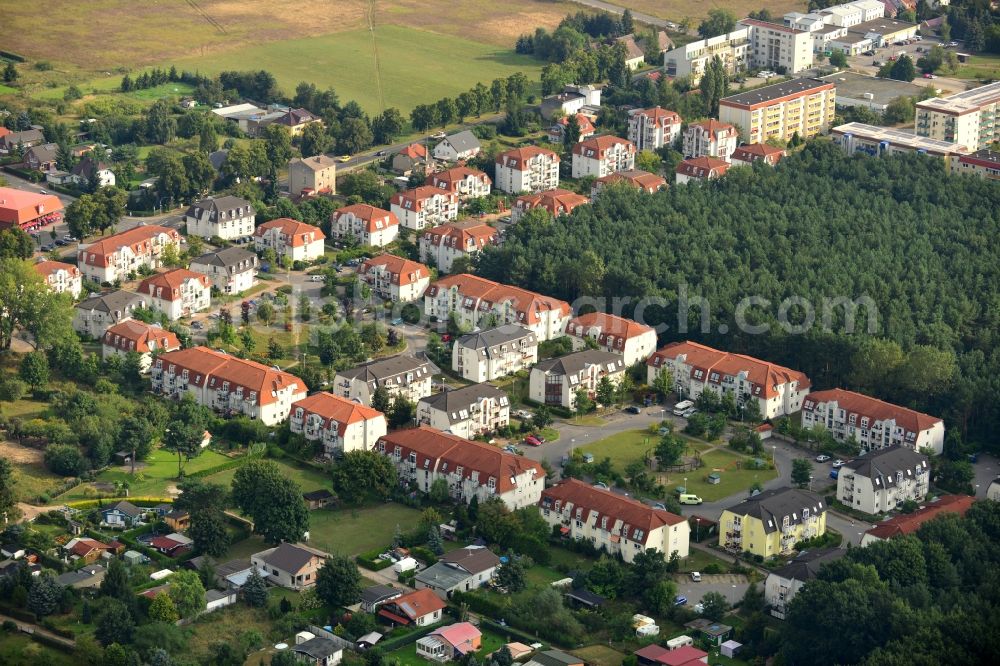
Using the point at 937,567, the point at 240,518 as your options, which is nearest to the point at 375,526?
the point at 240,518

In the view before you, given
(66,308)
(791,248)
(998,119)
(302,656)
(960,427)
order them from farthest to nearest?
(998,119) → (791,248) → (66,308) → (960,427) → (302,656)

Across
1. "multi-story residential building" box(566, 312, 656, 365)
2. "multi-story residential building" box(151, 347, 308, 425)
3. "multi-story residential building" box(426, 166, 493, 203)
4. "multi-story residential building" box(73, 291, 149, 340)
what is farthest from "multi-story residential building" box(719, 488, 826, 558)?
"multi-story residential building" box(426, 166, 493, 203)

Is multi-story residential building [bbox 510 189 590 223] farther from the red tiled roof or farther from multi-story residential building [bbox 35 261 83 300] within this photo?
the red tiled roof

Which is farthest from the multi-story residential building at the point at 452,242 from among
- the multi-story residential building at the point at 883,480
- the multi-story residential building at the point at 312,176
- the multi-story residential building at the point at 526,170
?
the multi-story residential building at the point at 883,480

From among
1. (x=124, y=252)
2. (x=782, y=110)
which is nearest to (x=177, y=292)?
(x=124, y=252)

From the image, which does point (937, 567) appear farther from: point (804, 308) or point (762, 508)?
point (804, 308)
